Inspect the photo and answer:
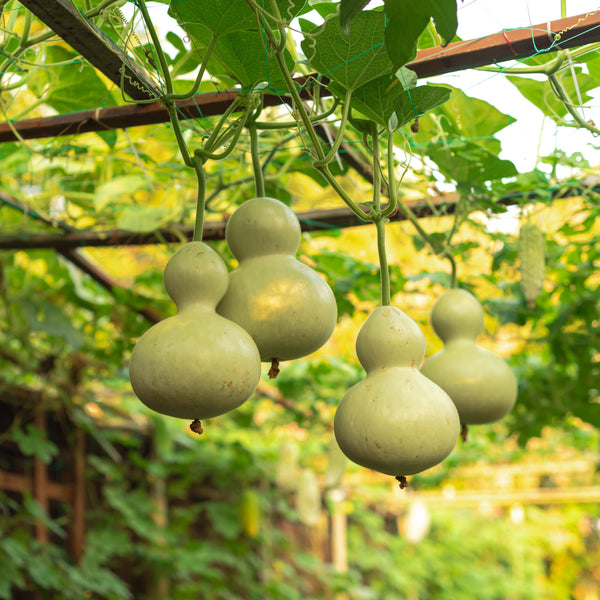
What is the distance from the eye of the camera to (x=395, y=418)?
56 cm

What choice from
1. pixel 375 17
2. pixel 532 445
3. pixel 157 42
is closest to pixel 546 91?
pixel 375 17

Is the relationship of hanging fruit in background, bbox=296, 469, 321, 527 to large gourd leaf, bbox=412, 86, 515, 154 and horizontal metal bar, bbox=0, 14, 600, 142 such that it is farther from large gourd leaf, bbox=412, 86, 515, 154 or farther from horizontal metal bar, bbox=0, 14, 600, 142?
horizontal metal bar, bbox=0, 14, 600, 142

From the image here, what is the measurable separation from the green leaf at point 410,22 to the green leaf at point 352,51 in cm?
4

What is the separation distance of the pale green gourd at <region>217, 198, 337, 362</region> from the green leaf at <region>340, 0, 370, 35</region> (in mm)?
183

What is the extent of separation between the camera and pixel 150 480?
327cm

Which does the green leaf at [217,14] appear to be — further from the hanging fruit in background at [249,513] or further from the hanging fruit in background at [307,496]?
the hanging fruit in background at [307,496]

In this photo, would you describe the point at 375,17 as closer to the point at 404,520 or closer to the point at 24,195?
the point at 24,195

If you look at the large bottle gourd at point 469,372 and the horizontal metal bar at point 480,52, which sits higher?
the horizontal metal bar at point 480,52

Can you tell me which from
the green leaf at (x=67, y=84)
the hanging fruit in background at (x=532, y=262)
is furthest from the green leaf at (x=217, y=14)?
the hanging fruit in background at (x=532, y=262)

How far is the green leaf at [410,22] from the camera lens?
51cm

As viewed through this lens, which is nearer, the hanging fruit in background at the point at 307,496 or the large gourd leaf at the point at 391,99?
the large gourd leaf at the point at 391,99

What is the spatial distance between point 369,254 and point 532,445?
3854mm

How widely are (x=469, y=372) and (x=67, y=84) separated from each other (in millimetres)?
765

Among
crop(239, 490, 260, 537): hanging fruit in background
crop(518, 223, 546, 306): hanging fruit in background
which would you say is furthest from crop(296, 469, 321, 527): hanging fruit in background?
crop(518, 223, 546, 306): hanging fruit in background
